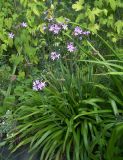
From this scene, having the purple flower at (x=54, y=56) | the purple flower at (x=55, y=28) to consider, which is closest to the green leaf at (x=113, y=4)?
the purple flower at (x=55, y=28)

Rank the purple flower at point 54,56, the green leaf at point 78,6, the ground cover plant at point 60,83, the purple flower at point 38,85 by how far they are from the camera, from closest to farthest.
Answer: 1. the ground cover plant at point 60,83
2. the purple flower at point 38,85
3. the purple flower at point 54,56
4. the green leaf at point 78,6

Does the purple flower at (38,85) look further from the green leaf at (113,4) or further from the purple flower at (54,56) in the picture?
the green leaf at (113,4)

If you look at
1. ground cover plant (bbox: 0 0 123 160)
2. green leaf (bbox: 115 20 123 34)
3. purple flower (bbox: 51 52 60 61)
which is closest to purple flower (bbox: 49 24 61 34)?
ground cover plant (bbox: 0 0 123 160)

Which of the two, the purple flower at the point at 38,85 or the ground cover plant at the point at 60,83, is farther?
the purple flower at the point at 38,85

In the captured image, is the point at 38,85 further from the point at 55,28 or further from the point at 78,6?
the point at 78,6

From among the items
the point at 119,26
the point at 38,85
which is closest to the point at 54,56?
the point at 38,85

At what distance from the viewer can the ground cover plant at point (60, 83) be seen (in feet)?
11.1

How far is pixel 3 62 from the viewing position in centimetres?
463

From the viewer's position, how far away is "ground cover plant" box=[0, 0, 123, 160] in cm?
339

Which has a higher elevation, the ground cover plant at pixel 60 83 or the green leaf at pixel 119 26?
the green leaf at pixel 119 26

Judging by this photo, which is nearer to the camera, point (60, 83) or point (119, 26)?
point (60, 83)

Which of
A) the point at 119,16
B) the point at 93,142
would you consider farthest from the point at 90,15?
the point at 93,142

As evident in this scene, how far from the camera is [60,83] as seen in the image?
3727 mm

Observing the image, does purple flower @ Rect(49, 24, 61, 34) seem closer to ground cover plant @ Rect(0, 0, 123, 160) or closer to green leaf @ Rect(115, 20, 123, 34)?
ground cover plant @ Rect(0, 0, 123, 160)
